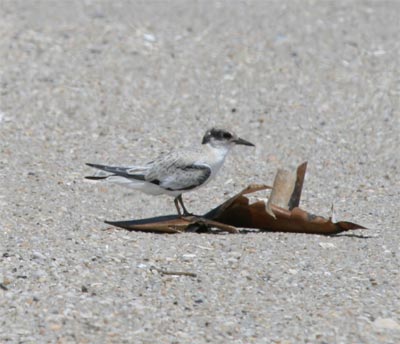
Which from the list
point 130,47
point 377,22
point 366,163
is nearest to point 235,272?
point 366,163

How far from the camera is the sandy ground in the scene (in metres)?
5.22

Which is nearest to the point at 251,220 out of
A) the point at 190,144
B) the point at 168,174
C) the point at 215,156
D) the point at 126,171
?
the point at 215,156

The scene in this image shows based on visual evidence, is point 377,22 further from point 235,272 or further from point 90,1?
point 235,272

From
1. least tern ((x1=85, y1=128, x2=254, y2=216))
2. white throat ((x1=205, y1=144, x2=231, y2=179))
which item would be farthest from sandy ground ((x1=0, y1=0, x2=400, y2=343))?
white throat ((x1=205, y1=144, x2=231, y2=179))

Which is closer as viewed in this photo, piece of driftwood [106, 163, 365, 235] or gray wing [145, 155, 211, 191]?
piece of driftwood [106, 163, 365, 235]

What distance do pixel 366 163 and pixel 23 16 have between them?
4813 millimetres

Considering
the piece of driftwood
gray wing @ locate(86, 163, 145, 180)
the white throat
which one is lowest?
the piece of driftwood

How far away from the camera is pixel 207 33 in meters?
11.3

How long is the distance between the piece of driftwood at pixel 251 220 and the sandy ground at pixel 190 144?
0.35ft

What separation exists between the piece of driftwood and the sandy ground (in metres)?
0.11

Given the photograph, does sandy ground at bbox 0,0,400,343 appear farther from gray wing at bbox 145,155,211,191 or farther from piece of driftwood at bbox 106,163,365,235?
gray wing at bbox 145,155,211,191

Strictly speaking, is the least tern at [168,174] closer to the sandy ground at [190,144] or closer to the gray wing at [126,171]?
the gray wing at [126,171]

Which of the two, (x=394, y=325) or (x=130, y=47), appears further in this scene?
(x=130, y=47)

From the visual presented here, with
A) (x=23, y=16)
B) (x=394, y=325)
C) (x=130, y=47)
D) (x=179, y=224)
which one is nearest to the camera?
(x=394, y=325)
